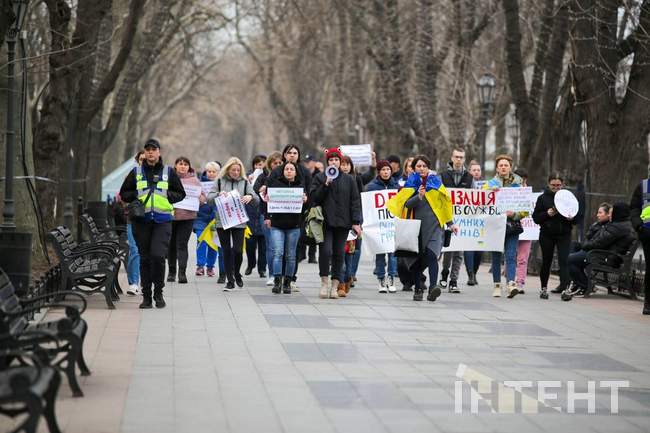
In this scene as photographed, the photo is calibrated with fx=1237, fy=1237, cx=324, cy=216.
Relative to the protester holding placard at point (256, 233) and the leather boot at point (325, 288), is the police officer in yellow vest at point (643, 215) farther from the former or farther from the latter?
the protester holding placard at point (256, 233)

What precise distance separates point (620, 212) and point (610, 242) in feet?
1.56

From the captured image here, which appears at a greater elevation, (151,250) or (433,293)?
(151,250)

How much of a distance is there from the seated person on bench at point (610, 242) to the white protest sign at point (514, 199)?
3.25 ft

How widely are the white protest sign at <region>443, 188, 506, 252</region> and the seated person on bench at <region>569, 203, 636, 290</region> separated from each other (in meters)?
1.13

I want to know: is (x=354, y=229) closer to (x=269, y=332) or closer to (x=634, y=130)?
(x=269, y=332)

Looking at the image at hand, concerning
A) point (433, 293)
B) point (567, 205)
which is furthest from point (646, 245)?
point (433, 293)

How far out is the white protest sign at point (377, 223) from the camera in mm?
17609

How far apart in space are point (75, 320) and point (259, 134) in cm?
10003

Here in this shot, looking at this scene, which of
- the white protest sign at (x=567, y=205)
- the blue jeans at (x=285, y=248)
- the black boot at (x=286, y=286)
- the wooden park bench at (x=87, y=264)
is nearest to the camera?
the wooden park bench at (x=87, y=264)

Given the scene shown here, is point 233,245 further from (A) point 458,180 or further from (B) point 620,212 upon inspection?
(B) point 620,212

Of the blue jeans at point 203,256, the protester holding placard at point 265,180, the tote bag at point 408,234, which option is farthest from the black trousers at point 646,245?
the blue jeans at point 203,256

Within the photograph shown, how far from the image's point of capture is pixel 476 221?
17.8m

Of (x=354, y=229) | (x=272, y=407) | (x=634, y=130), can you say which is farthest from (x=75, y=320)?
(x=634, y=130)

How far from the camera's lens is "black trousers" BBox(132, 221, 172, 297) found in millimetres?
14078
